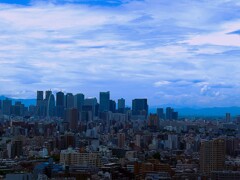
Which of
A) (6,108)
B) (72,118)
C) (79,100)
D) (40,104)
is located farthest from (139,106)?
(72,118)

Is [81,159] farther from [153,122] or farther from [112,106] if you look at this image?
[112,106]

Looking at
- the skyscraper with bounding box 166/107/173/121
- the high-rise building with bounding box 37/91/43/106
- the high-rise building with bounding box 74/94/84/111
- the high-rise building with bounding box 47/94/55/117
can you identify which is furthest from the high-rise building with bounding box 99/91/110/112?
the skyscraper with bounding box 166/107/173/121

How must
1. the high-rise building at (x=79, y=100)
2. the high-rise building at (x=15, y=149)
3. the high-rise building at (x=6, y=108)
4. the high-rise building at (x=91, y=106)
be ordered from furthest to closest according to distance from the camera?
the high-rise building at (x=6, y=108), the high-rise building at (x=79, y=100), the high-rise building at (x=91, y=106), the high-rise building at (x=15, y=149)

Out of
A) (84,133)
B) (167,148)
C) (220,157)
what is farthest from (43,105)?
(220,157)

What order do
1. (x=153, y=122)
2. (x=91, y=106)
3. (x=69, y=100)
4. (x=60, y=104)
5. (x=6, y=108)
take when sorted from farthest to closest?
(x=6, y=108), (x=60, y=104), (x=69, y=100), (x=91, y=106), (x=153, y=122)

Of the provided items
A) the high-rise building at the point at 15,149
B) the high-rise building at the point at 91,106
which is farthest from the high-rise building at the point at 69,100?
the high-rise building at the point at 15,149

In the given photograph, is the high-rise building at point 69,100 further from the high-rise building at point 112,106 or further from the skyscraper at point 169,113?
the skyscraper at point 169,113
